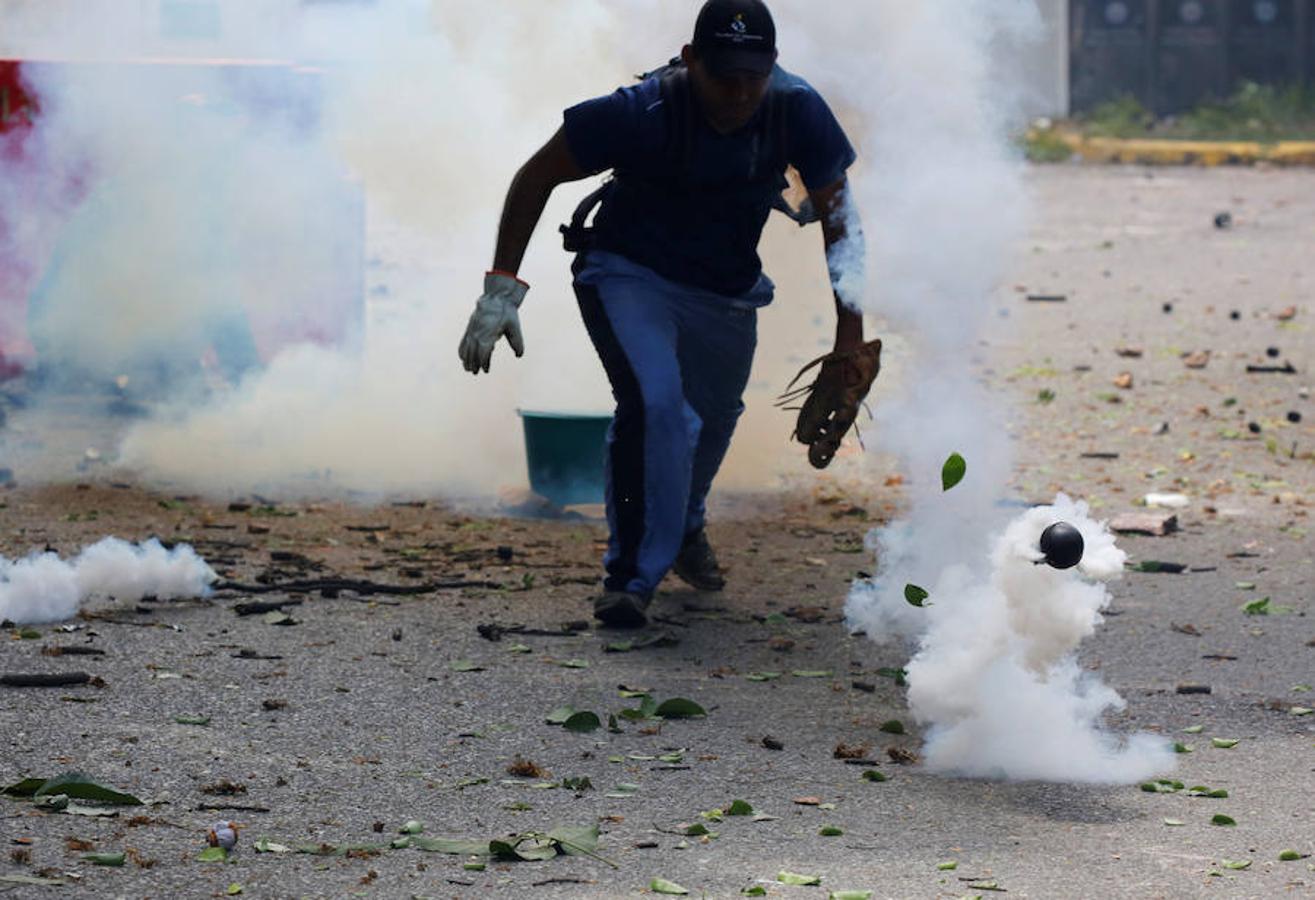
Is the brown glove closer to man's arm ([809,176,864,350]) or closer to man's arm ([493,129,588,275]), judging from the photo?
man's arm ([809,176,864,350])

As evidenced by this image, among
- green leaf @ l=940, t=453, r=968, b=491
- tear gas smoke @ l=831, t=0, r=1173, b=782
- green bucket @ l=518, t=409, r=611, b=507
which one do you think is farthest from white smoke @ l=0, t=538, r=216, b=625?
green leaf @ l=940, t=453, r=968, b=491

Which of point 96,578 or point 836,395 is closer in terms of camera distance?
point 836,395

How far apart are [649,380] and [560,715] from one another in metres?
1.09

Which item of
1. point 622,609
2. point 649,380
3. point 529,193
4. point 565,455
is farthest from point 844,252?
point 565,455

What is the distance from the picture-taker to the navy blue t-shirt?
5.11 m

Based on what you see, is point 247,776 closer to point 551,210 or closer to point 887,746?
point 887,746

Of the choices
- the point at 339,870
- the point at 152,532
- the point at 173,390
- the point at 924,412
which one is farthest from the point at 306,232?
the point at 339,870

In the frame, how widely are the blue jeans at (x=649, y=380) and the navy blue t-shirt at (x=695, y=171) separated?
0.07 meters

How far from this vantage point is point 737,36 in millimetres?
4914

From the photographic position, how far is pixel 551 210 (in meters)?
8.34

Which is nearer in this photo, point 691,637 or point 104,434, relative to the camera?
point 691,637

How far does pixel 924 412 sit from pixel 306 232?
3469 millimetres

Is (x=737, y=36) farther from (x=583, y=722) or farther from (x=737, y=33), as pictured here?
(x=583, y=722)

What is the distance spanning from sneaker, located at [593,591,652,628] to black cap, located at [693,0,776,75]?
1.38 meters
